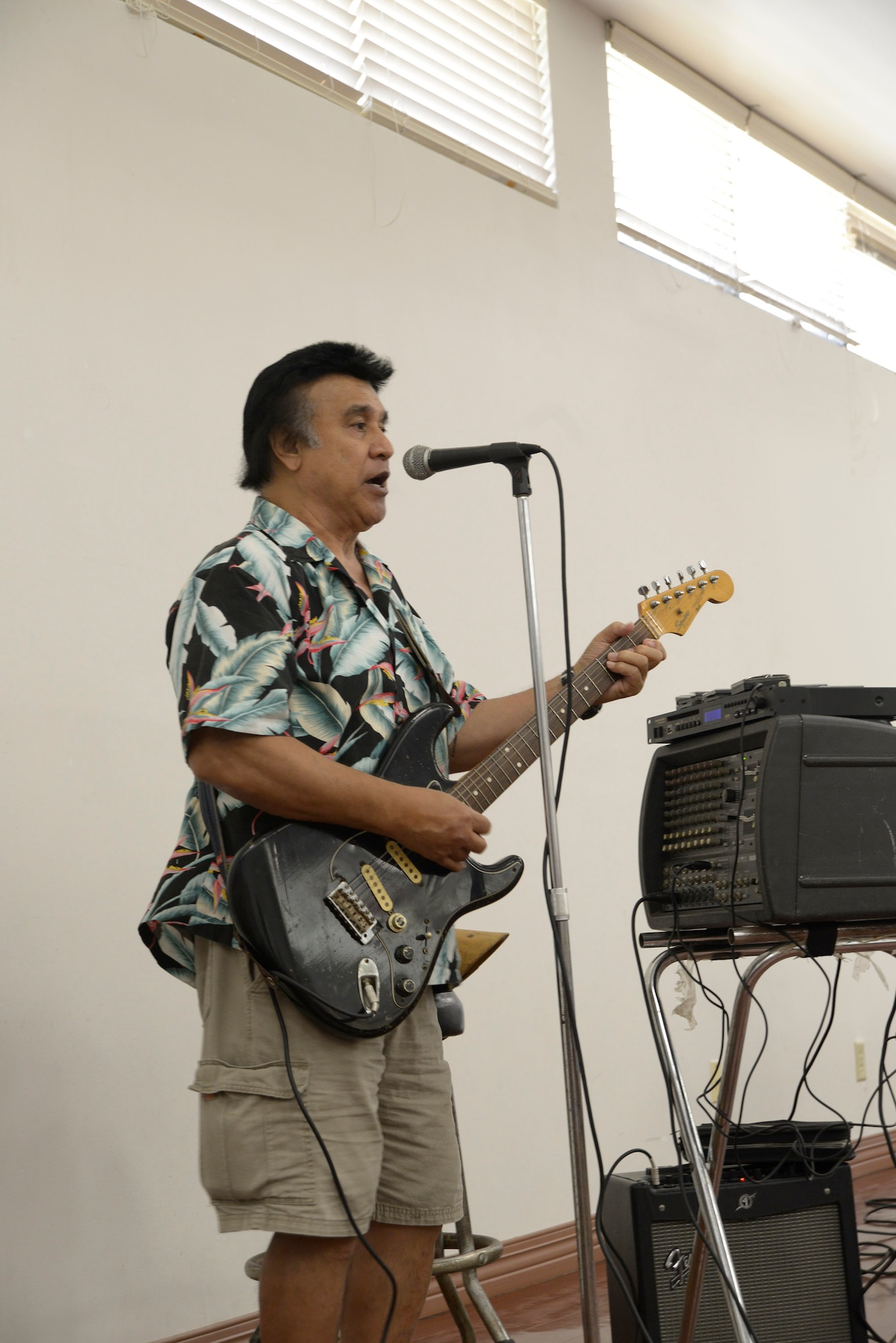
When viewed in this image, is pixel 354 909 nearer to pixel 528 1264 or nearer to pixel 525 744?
pixel 525 744

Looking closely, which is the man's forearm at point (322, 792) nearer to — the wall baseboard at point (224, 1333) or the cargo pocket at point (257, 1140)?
the cargo pocket at point (257, 1140)

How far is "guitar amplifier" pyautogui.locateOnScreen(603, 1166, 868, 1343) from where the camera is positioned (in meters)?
1.95

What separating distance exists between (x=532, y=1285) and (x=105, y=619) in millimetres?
1738

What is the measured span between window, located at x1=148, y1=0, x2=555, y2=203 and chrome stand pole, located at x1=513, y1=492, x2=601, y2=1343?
1.62 metres

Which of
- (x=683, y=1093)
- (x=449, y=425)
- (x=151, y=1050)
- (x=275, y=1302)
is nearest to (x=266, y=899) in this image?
(x=275, y=1302)

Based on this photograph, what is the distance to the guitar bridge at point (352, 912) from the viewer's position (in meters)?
1.50

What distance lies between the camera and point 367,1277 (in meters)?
1.60

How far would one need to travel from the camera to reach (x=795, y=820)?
5.13 feet

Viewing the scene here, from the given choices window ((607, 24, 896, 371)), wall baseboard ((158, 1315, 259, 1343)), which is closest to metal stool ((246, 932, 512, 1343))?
wall baseboard ((158, 1315, 259, 1343))

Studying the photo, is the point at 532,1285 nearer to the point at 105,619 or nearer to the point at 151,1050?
the point at 151,1050

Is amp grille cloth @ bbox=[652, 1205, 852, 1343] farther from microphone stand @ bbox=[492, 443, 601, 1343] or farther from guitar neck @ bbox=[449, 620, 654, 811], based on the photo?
guitar neck @ bbox=[449, 620, 654, 811]

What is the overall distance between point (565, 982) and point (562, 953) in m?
0.04

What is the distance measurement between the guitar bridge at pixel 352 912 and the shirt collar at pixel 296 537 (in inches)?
17.8

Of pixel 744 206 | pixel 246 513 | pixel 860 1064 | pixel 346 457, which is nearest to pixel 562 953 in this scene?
pixel 346 457
